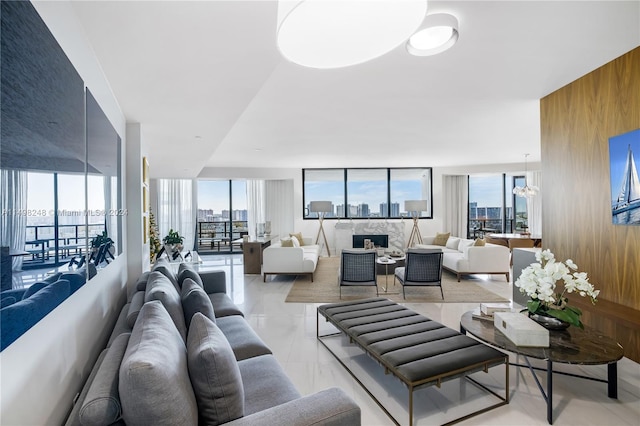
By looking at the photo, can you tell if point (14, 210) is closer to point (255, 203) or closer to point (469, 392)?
point (469, 392)

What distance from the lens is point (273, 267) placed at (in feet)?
20.2

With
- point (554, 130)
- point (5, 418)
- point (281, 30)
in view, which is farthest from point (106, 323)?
point (554, 130)

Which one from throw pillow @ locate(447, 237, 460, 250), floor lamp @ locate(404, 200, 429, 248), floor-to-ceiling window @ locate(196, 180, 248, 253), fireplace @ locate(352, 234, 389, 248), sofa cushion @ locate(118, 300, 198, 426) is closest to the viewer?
sofa cushion @ locate(118, 300, 198, 426)

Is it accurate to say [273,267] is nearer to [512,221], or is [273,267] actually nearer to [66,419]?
[66,419]

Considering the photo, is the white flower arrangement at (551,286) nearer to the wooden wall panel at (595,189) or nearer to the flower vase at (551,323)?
the flower vase at (551,323)

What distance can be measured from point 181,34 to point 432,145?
17.8 feet

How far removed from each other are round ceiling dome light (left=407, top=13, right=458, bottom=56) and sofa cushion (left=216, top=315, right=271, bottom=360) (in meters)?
2.42

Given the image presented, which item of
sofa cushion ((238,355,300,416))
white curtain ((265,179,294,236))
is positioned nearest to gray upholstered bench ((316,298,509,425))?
sofa cushion ((238,355,300,416))

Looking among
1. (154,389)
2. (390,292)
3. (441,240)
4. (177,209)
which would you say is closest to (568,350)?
(154,389)

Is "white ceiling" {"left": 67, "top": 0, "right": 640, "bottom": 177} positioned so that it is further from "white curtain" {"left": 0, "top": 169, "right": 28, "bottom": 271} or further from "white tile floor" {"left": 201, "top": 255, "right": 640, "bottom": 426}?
"white tile floor" {"left": 201, "top": 255, "right": 640, "bottom": 426}

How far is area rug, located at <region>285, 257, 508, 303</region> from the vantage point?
4.94 metres

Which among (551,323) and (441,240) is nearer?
(551,323)

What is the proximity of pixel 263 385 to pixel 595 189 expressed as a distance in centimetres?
334

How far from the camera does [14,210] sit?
86 centimetres
